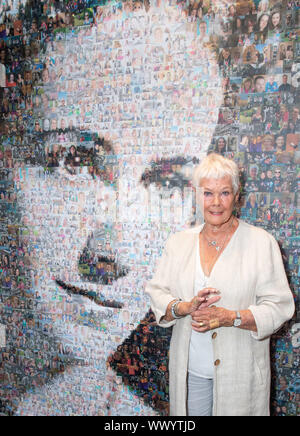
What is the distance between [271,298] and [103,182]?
1217 millimetres

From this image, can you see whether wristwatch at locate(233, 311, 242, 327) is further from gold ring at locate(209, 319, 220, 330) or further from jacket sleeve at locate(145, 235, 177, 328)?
jacket sleeve at locate(145, 235, 177, 328)

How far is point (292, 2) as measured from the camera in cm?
180

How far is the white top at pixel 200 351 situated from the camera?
1.58 meters

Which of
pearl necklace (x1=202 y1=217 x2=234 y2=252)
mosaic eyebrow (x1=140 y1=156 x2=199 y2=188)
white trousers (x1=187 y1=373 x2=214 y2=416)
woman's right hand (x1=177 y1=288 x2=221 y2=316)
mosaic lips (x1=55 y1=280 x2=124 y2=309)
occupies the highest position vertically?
mosaic eyebrow (x1=140 y1=156 x2=199 y2=188)

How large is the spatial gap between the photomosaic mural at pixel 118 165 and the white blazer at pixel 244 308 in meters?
0.43

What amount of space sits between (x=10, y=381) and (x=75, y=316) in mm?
773

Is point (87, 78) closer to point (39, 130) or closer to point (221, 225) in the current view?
point (39, 130)

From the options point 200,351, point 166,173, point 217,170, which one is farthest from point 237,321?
point 166,173

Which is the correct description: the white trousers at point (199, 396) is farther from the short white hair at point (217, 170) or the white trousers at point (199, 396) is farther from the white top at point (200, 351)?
the short white hair at point (217, 170)

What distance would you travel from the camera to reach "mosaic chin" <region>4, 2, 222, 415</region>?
2.04 metres

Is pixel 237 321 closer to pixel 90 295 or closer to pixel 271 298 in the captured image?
pixel 271 298

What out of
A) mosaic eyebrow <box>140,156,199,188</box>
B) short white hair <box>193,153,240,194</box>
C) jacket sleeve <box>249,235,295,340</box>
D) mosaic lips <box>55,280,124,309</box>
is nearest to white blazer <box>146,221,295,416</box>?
jacket sleeve <box>249,235,295,340</box>

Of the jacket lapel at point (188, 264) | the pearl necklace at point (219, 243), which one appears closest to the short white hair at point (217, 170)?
the pearl necklace at point (219, 243)
